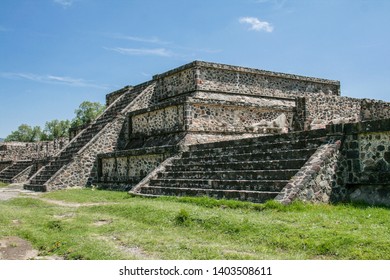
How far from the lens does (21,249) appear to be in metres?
7.22

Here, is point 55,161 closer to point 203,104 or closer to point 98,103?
point 203,104

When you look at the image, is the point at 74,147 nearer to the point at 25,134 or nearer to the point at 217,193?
the point at 217,193

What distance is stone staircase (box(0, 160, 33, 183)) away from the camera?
26906 millimetres

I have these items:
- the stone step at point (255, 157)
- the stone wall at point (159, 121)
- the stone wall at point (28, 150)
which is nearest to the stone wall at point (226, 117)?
the stone wall at point (159, 121)

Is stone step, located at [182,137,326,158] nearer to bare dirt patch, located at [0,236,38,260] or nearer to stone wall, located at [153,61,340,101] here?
stone wall, located at [153,61,340,101]

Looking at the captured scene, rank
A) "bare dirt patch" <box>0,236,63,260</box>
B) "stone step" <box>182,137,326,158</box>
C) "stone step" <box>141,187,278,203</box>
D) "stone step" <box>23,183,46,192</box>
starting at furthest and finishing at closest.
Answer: "stone step" <box>23,183,46,192</box> < "stone step" <box>182,137,326,158</box> < "stone step" <box>141,187,278,203</box> < "bare dirt patch" <box>0,236,63,260</box>

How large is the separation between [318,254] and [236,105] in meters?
11.9

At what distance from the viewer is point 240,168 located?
11.6m

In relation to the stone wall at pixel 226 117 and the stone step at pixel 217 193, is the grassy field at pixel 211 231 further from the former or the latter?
the stone wall at pixel 226 117

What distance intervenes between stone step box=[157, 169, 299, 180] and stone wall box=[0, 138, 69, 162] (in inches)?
752

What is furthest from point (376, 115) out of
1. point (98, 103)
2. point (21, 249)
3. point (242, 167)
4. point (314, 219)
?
point (98, 103)

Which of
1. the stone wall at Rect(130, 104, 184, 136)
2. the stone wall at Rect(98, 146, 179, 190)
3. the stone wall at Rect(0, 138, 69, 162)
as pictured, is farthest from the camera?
the stone wall at Rect(0, 138, 69, 162)

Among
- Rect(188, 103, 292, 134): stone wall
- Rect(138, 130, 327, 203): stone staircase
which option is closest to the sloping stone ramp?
Rect(188, 103, 292, 134): stone wall

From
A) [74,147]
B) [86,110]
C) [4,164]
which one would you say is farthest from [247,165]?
[86,110]
